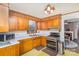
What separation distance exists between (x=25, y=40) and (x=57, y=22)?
145 centimetres

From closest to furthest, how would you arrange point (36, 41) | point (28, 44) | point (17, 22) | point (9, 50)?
point (9, 50) < point (17, 22) < point (28, 44) < point (36, 41)

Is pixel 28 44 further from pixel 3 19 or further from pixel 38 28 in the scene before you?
pixel 3 19

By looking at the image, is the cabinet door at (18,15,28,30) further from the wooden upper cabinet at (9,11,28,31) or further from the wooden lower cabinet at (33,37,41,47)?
the wooden lower cabinet at (33,37,41,47)

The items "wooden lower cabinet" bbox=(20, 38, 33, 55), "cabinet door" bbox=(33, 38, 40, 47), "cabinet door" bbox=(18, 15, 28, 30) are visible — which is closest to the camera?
"wooden lower cabinet" bbox=(20, 38, 33, 55)

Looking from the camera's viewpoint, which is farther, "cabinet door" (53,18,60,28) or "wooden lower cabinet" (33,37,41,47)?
"wooden lower cabinet" (33,37,41,47)

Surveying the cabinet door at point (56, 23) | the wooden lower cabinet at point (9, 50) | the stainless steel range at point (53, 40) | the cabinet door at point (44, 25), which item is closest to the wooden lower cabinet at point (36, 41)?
the stainless steel range at point (53, 40)

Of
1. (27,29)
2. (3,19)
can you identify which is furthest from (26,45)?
(3,19)

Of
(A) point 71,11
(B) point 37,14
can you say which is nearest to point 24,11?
(B) point 37,14

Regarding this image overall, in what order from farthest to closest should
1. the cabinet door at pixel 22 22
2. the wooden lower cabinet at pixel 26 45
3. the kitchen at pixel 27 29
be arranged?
the cabinet door at pixel 22 22
the wooden lower cabinet at pixel 26 45
the kitchen at pixel 27 29

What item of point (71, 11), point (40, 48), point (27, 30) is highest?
point (71, 11)

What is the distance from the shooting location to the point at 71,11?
9.43 ft

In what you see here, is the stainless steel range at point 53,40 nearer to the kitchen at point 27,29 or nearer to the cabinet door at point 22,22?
the kitchen at point 27,29

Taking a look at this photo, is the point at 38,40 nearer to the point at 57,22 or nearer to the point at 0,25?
the point at 57,22

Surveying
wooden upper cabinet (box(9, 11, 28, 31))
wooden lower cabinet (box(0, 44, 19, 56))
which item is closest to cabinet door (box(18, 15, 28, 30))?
wooden upper cabinet (box(9, 11, 28, 31))
